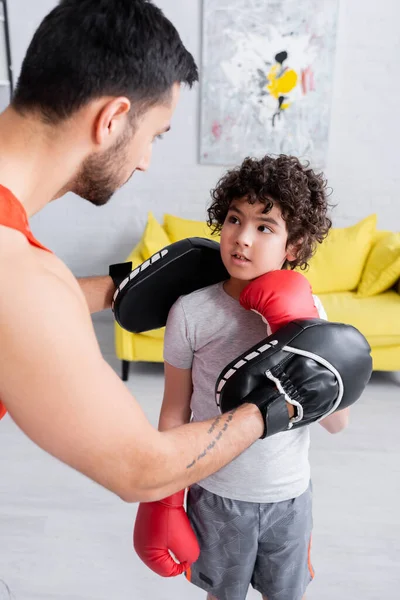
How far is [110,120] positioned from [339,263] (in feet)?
8.05

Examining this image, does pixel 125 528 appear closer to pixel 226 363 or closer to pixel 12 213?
pixel 226 363

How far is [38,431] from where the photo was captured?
0.65 m

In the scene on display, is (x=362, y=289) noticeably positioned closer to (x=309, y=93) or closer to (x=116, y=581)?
(x=309, y=93)

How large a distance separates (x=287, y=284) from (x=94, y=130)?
0.44 meters

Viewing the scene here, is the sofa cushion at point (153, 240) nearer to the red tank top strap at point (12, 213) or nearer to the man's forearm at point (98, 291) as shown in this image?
the man's forearm at point (98, 291)

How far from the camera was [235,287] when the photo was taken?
111 cm

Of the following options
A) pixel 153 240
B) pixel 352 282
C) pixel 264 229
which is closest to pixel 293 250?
pixel 264 229

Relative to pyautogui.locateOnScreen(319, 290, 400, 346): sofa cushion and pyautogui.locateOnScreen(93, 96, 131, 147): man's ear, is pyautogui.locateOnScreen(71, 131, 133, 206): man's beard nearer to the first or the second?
pyautogui.locateOnScreen(93, 96, 131, 147): man's ear

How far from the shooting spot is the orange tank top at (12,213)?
0.68 meters

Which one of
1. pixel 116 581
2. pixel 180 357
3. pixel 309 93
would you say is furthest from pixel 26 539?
pixel 309 93

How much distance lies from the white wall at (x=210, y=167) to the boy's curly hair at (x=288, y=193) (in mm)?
2367

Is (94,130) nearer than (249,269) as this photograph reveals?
Yes

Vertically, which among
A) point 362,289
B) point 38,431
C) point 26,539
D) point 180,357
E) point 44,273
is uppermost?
point 44,273

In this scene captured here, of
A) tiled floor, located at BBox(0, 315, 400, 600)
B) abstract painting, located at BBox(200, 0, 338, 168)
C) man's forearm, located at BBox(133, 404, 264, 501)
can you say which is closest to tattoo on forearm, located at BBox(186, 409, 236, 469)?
man's forearm, located at BBox(133, 404, 264, 501)
